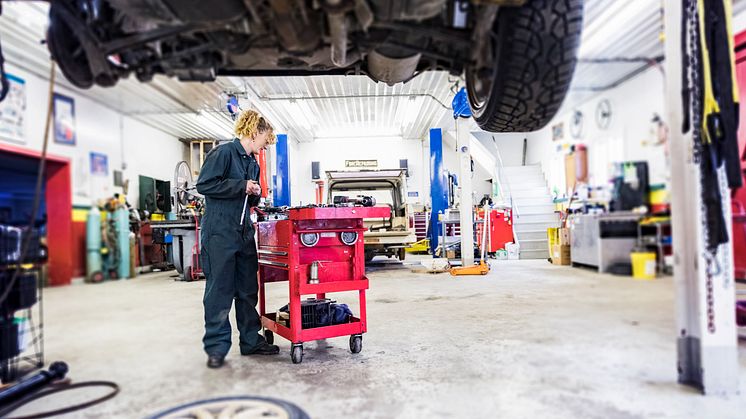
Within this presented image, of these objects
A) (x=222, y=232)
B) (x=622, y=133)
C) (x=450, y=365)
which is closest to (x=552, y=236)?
(x=622, y=133)

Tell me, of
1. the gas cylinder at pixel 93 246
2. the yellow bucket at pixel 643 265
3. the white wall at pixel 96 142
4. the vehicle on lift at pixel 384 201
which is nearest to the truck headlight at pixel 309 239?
the white wall at pixel 96 142

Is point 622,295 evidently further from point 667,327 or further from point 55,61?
point 55,61

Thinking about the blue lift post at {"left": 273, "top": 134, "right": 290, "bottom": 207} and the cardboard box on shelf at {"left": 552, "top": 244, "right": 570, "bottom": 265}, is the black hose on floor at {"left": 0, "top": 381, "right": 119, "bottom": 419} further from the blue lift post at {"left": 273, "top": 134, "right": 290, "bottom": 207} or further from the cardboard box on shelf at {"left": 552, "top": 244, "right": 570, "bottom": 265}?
the cardboard box on shelf at {"left": 552, "top": 244, "right": 570, "bottom": 265}

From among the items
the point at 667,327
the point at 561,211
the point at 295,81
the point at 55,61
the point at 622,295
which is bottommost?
the point at 667,327

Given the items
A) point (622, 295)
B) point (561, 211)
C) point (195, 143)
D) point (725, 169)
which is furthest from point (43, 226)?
point (725, 169)

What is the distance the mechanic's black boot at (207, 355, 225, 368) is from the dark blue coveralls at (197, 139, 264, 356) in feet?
0.05

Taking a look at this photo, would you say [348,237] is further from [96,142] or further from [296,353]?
[96,142]

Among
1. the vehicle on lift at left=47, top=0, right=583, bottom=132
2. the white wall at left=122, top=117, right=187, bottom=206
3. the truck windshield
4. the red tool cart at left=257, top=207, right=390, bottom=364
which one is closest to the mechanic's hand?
the red tool cart at left=257, top=207, right=390, bottom=364

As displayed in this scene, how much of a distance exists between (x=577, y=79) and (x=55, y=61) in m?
1.28

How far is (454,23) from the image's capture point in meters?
1.08

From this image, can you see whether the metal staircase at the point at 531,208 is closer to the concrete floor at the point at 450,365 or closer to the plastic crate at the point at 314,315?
the concrete floor at the point at 450,365

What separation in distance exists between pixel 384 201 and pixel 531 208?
4.92 metres

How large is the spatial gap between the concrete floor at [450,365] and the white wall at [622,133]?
29cm

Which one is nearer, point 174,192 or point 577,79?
point 577,79
